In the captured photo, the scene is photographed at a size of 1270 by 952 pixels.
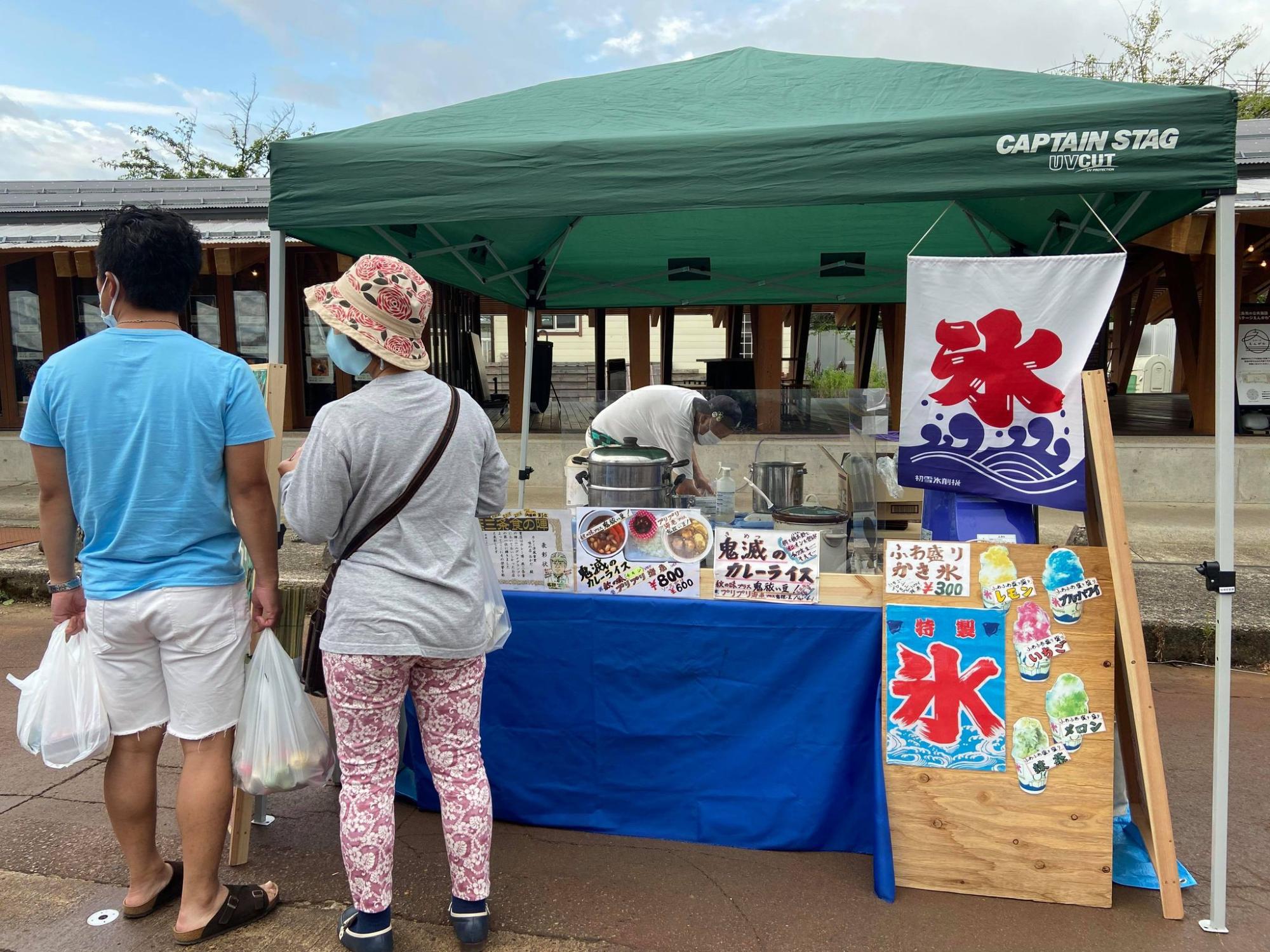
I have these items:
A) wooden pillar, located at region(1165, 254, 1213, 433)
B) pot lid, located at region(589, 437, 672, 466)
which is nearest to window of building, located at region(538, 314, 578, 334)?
wooden pillar, located at region(1165, 254, 1213, 433)

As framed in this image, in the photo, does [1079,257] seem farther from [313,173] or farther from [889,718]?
[313,173]

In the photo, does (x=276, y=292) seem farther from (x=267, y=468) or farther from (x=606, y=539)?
(x=606, y=539)

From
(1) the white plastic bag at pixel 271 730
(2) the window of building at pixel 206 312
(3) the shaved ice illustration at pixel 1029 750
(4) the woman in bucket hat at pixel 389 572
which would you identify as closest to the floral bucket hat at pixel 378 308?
(4) the woman in bucket hat at pixel 389 572

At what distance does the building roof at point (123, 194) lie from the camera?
10.3 m

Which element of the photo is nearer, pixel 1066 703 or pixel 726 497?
pixel 1066 703

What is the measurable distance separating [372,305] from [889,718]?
183 centimetres

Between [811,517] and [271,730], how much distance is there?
1.82 meters

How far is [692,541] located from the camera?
9.06 feet

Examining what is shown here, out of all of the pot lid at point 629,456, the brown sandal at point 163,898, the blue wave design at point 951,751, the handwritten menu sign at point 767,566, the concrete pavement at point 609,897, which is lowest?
the concrete pavement at point 609,897

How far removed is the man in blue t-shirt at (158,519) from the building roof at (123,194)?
8.81 m

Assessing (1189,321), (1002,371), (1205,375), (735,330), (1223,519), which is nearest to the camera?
(1223,519)

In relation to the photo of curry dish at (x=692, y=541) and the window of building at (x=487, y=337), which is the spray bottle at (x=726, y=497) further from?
the window of building at (x=487, y=337)

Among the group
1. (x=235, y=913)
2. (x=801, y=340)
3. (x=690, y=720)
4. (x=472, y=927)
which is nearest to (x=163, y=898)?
(x=235, y=913)

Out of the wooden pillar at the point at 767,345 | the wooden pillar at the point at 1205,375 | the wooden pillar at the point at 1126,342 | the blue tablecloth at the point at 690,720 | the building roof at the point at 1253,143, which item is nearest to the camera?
the blue tablecloth at the point at 690,720
